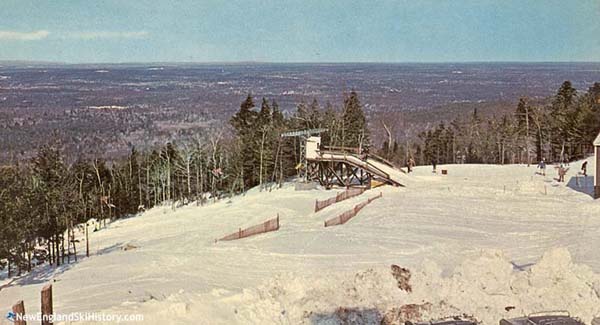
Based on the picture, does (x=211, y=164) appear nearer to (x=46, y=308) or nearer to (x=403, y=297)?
(x=403, y=297)

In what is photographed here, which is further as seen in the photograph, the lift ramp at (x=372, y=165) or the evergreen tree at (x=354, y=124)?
the evergreen tree at (x=354, y=124)

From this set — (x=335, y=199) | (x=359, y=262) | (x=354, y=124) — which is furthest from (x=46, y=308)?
(x=354, y=124)

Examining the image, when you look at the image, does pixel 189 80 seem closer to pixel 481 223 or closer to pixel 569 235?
pixel 481 223

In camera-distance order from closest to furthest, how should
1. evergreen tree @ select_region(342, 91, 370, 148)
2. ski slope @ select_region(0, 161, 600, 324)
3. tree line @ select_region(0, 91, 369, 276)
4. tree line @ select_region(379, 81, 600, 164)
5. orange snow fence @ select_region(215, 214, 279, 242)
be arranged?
ski slope @ select_region(0, 161, 600, 324)
orange snow fence @ select_region(215, 214, 279, 242)
tree line @ select_region(0, 91, 369, 276)
tree line @ select_region(379, 81, 600, 164)
evergreen tree @ select_region(342, 91, 370, 148)

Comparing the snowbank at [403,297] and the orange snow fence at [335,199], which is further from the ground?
the snowbank at [403,297]

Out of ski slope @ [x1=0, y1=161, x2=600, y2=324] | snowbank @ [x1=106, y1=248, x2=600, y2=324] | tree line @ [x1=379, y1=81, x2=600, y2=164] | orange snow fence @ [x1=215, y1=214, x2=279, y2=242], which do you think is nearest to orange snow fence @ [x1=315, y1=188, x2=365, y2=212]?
ski slope @ [x1=0, y1=161, x2=600, y2=324]

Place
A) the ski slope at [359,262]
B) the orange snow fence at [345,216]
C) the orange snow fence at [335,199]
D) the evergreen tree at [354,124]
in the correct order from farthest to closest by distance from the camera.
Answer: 1. the evergreen tree at [354,124]
2. the orange snow fence at [335,199]
3. the orange snow fence at [345,216]
4. the ski slope at [359,262]

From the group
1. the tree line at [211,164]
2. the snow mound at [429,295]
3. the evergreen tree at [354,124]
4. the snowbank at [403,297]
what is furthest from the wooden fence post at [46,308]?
the evergreen tree at [354,124]

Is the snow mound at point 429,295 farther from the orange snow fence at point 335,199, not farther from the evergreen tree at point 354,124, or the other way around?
the evergreen tree at point 354,124

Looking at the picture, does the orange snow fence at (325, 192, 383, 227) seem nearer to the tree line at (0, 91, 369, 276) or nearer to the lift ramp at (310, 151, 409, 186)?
the lift ramp at (310, 151, 409, 186)
